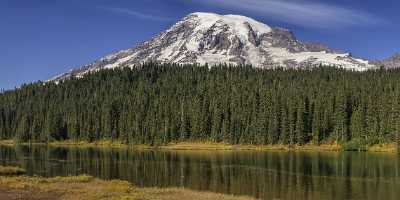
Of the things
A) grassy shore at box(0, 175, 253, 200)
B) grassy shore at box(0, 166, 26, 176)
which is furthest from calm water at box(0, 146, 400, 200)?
grassy shore at box(0, 175, 253, 200)

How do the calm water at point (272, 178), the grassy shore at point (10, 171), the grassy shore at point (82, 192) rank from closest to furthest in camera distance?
1. the grassy shore at point (82, 192)
2. the calm water at point (272, 178)
3. the grassy shore at point (10, 171)

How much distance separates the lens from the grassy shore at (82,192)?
176 ft

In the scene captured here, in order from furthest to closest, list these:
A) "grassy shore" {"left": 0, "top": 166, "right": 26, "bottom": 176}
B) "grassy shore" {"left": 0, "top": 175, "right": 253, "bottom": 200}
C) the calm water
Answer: "grassy shore" {"left": 0, "top": 166, "right": 26, "bottom": 176} < the calm water < "grassy shore" {"left": 0, "top": 175, "right": 253, "bottom": 200}

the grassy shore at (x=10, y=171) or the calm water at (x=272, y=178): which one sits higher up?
the grassy shore at (x=10, y=171)

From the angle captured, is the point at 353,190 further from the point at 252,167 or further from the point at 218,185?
the point at 252,167

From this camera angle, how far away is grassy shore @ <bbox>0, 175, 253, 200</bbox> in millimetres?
53531

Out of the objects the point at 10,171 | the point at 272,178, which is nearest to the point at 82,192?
the point at 10,171

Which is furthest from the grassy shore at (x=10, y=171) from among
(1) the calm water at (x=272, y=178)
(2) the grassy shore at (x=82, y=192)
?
(2) the grassy shore at (x=82, y=192)

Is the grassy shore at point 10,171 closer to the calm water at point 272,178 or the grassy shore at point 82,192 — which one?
the calm water at point 272,178

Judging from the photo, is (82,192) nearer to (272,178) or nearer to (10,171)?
(10,171)

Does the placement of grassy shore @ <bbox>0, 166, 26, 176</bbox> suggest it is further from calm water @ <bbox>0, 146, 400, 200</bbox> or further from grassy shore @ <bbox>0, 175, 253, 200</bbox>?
grassy shore @ <bbox>0, 175, 253, 200</bbox>

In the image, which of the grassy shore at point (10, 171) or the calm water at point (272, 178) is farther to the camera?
the grassy shore at point (10, 171)

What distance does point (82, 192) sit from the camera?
5762 cm

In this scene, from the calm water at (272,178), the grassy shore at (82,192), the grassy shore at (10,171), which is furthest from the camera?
the grassy shore at (10,171)
